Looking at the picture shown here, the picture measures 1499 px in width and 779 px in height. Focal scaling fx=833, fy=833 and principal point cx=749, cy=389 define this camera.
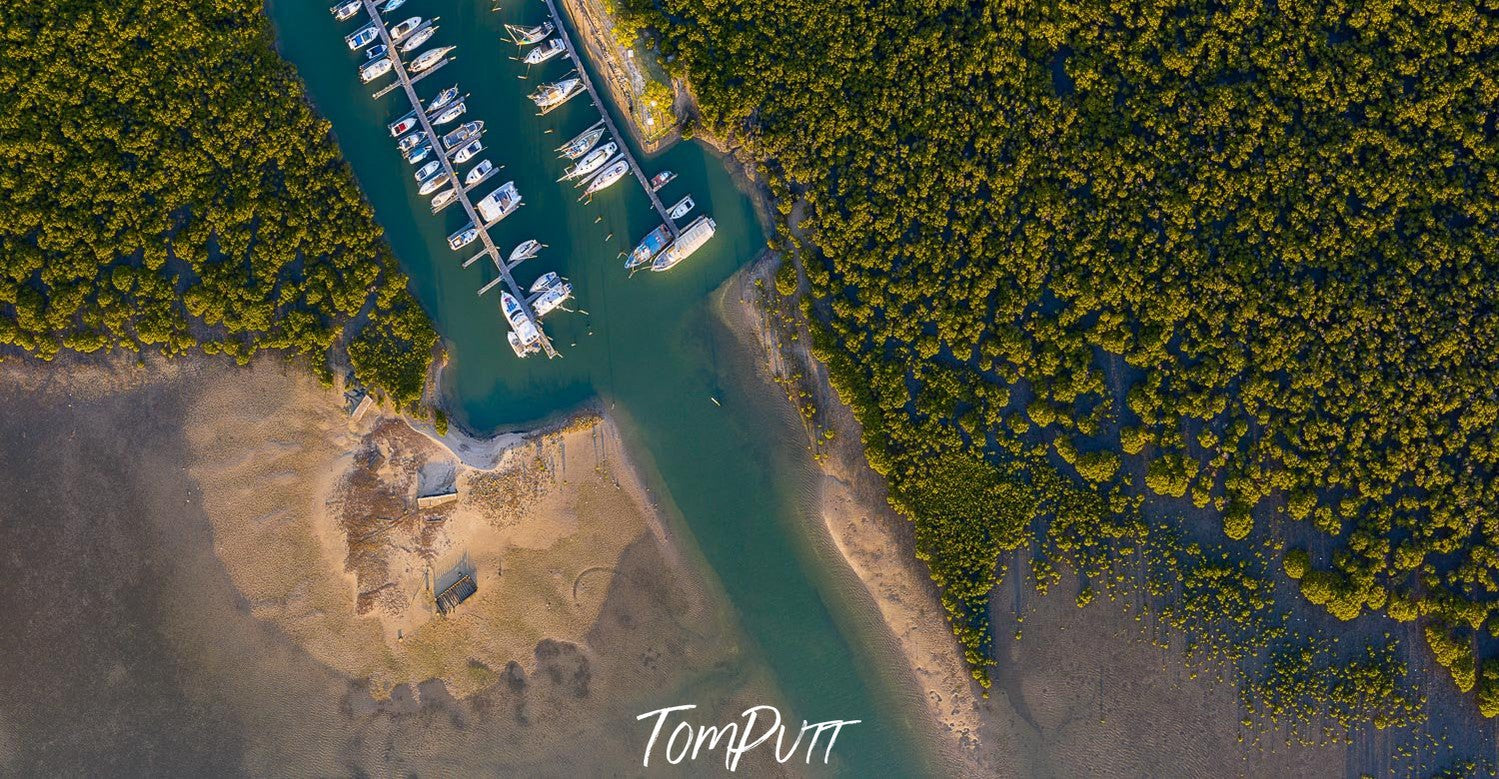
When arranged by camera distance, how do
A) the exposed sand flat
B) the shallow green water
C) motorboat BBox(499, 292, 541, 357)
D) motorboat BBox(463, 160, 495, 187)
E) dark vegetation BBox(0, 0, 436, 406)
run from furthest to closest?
the shallow green water, motorboat BBox(463, 160, 495, 187), the exposed sand flat, motorboat BBox(499, 292, 541, 357), dark vegetation BBox(0, 0, 436, 406)

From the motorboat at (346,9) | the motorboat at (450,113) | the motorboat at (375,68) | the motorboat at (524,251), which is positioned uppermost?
the motorboat at (346,9)

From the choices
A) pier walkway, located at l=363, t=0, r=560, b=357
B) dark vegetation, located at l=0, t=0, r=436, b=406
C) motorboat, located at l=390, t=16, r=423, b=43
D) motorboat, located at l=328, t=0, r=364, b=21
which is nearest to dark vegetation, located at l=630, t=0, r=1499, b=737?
motorboat, located at l=390, t=16, r=423, b=43

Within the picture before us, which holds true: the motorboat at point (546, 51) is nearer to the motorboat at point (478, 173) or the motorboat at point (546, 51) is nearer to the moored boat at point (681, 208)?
the motorboat at point (478, 173)

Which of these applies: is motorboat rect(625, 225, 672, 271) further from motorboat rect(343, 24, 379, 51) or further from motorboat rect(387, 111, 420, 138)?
motorboat rect(343, 24, 379, 51)

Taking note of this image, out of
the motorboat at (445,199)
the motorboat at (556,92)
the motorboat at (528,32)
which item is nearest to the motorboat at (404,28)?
the motorboat at (528,32)

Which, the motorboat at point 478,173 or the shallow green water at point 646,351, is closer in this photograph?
the motorboat at point 478,173
